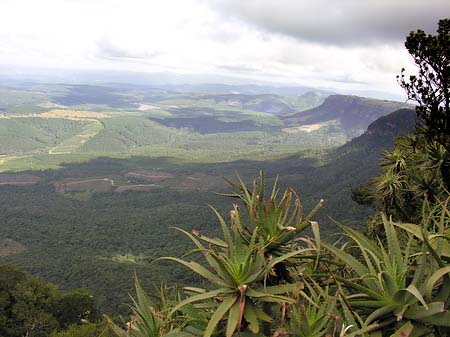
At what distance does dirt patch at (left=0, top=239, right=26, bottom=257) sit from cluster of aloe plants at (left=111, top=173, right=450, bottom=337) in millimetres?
119478

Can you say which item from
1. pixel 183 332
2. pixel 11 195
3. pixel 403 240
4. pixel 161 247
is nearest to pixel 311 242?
pixel 183 332

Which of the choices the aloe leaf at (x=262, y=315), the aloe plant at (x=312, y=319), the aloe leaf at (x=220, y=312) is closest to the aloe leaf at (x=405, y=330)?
the aloe plant at (x=312, y=319)

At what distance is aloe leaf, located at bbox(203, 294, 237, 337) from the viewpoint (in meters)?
5.56

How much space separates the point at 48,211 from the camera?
530ft

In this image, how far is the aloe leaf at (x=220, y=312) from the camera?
5.56m

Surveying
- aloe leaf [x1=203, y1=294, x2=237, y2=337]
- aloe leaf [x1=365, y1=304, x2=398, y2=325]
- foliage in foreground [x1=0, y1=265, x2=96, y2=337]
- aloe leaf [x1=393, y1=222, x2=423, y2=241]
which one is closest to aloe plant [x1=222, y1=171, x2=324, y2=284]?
aloe leaf [x1=203, y1=294, x2=237, y2=337]

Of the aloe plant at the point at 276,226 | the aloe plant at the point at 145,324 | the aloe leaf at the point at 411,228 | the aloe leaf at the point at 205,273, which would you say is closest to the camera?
the aloe leaf at the point at 205,273

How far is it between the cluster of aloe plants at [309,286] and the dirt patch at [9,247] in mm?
119478

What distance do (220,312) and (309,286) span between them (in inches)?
54.2

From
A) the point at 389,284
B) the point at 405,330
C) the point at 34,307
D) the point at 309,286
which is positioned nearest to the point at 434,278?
the point at 389,284

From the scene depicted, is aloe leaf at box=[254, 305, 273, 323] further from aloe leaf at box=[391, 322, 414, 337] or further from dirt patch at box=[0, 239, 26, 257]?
dirt patch at box=[0, 239, 26, 257]

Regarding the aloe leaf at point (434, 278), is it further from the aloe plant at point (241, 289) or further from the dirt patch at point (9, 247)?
the dirt patch at point (9, 247)

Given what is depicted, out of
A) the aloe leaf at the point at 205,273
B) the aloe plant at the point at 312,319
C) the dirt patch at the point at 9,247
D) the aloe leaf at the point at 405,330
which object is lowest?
the dirt patch at the point at 9,247

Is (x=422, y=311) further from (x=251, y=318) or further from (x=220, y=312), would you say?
(x=220, y=312)
